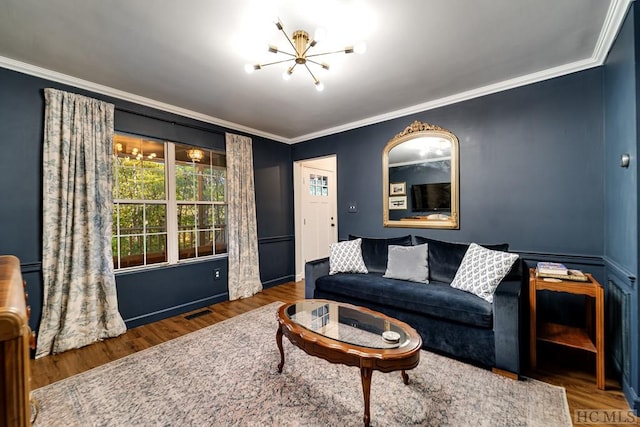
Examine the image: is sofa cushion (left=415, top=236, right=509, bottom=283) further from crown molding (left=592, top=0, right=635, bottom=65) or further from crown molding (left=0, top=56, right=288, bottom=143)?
crown molding (left=0, top=56, right=288, bottom=143)

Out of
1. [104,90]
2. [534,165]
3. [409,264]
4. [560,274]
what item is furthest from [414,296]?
[104,90]

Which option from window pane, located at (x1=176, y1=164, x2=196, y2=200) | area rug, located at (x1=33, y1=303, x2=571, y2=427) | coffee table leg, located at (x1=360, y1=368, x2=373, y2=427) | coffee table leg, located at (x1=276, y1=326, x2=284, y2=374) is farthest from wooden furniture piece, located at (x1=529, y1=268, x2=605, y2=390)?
window pane, located at (x1=176, y1=164, x2=196, y2=200)

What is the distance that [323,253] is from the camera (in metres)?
5.59

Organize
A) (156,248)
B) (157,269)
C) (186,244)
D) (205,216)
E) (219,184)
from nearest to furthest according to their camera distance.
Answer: (157,269) < (156,248) < (186,244) < (205,216) < (219,184)

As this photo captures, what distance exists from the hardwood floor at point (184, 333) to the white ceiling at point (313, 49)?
2.53 meters

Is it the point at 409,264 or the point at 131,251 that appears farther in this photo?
the point at 131,251

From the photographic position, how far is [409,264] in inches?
117

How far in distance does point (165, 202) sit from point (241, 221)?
1.02 meters

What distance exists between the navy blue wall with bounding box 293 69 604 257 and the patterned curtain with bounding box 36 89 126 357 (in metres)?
3.50

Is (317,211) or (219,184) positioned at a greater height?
(219,184)

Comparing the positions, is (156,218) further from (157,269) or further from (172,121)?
(172,121)

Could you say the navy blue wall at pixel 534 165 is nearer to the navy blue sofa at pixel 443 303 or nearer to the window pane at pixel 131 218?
the navy blue sofa at pixel 443 303

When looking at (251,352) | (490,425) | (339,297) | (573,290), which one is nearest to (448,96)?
(573,290)

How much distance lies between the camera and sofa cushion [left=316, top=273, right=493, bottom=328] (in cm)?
219
